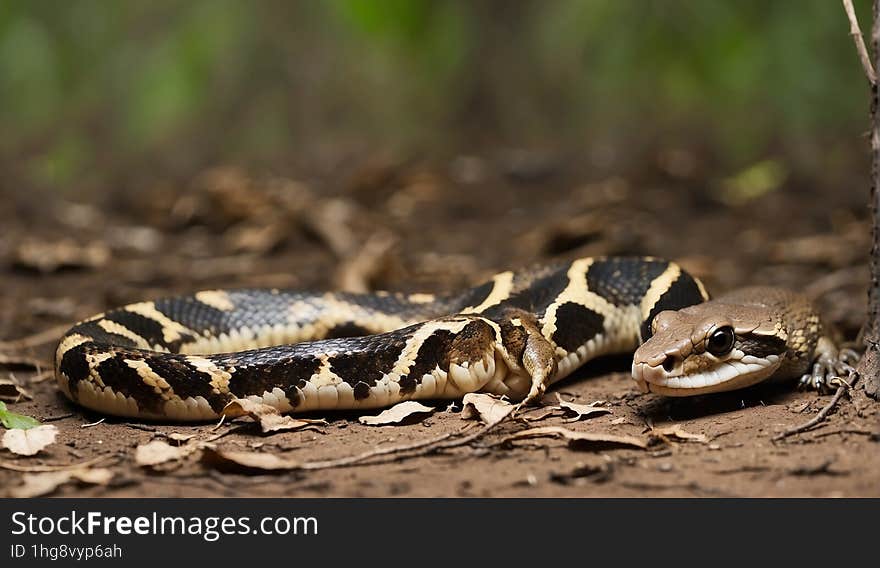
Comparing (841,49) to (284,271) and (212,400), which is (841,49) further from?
(212,400)

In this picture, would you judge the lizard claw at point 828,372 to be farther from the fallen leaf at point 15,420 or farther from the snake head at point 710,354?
the fallen leaf at point 15,420

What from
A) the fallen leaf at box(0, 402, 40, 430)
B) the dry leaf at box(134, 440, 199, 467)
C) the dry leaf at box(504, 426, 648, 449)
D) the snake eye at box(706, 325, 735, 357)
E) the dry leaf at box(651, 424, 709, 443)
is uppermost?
the snake eye at box(706, 325, 735, 357)

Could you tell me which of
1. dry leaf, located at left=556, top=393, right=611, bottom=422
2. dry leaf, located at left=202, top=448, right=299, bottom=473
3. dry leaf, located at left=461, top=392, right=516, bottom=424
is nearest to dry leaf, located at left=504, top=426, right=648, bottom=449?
dry leaf, located at left=461, top=392, right=516, bottom=424

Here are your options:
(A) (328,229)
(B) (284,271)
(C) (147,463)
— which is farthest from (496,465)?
(A) (328,229)

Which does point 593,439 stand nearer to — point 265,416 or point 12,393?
point 265,416

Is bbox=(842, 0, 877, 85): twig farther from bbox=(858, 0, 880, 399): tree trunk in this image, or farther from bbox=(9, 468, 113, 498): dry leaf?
bbox=(9, 468, 113, 498): dry leaf
